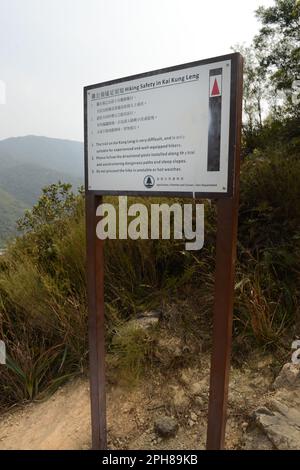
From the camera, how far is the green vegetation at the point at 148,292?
2777mm

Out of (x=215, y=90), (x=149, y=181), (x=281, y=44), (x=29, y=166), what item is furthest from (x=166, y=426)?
(x=29, y=166)

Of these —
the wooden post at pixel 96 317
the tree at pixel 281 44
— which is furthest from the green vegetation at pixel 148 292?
the tree at pixel 281 44

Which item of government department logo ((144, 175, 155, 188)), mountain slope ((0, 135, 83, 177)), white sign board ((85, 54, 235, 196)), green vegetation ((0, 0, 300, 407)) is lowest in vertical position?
green vegetation ((0, 0, 300, 407))

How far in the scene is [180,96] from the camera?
165 centimetres

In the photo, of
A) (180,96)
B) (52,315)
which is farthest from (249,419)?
(180,96)

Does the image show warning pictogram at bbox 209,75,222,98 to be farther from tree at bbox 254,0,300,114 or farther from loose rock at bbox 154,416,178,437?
tree at bbox 254,0,300,114

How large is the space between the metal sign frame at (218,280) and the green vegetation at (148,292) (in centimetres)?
56

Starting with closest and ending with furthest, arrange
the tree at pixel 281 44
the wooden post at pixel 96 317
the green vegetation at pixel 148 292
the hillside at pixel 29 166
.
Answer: the wooden post at pixel 96 317
the green vegetation at pixel 148 292
the tree at pixel 281 44
the hillside at pixel 29 166

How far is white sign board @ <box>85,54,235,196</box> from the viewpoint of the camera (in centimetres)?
155

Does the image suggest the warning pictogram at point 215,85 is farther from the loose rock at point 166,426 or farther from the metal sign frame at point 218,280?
the loose rock at point 166,426

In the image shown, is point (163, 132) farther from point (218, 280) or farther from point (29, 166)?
point (29, 166)

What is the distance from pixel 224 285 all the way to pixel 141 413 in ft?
4.36

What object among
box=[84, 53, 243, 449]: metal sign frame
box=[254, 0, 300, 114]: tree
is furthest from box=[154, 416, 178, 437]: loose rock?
box=[254, 0, 300, 114]: tree

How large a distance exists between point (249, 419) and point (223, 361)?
83 centimetres
